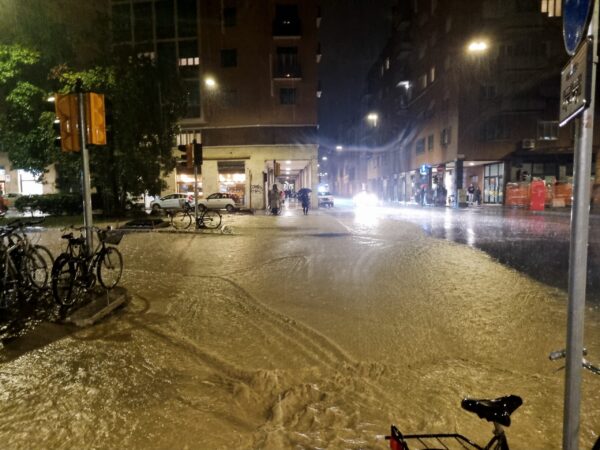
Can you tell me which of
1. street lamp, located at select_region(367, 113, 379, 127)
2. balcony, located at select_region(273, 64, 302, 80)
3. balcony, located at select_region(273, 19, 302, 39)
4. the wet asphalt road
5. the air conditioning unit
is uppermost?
balcony, located at select_region(273, 19, 302, 39)

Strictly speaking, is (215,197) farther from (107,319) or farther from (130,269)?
(107,319)

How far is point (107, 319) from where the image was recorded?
6.09 metres

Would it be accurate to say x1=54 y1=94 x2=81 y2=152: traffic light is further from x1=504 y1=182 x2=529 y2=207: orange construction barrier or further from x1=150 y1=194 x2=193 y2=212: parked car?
x1=504 y1=182 x2=529 y2=207: orange construction barrier

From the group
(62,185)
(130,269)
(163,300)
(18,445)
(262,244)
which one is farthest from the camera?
(62,185)

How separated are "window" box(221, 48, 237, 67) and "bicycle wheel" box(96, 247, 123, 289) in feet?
113

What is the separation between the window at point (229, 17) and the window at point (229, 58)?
7.48ft

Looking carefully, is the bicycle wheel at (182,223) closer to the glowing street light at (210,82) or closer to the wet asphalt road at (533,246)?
the wet asphalt road at (533,246)

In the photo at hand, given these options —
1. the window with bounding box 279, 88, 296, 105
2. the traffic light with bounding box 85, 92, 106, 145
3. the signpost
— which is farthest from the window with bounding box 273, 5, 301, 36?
the signpost

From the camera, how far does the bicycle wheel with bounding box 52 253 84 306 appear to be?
20.6 feet

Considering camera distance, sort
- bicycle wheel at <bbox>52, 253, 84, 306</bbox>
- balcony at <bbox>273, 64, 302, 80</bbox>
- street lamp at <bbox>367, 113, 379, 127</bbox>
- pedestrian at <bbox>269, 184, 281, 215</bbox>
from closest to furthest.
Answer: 1. bicycle wheel at <bbox>52, 253, 84, 306</bbox>
2. pedestrian at <bbox>269, 184, 281, 215</bbox>
3. balcony at <bbox>273, 64, 302, 80</bbox>
4. street lamp at <bbox>367, 113, 379, 127</bbox>

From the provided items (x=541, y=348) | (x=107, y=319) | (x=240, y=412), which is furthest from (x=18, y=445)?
(x=541, y=348)

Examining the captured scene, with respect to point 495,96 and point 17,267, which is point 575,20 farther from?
point 495,96

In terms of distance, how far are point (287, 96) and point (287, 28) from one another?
5.99 m

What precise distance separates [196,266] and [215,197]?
2495 cm
